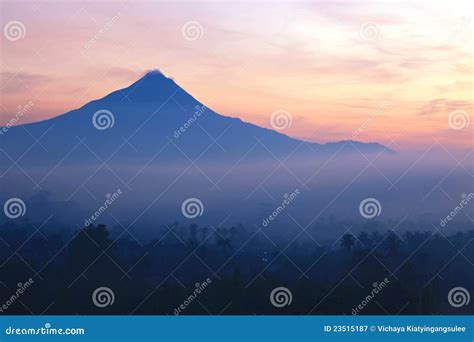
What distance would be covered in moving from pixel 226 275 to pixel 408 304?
3.17 meters

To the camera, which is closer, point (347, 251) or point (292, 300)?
point (292, 300)

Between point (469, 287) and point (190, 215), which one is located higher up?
point (469, 287)

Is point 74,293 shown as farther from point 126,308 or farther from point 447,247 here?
point 447,247

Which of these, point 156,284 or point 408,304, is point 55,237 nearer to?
point 156,284

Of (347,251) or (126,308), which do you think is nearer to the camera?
(126,308)

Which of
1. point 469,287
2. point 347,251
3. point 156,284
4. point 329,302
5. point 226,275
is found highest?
point 469,287

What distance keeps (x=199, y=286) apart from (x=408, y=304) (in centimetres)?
360

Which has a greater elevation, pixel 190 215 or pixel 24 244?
pixel 190 215

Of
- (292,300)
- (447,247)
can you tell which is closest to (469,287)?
(447,247)

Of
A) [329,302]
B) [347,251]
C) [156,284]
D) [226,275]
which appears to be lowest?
[156,284]

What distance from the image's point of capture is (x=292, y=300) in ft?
36.6

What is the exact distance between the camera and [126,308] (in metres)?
11.0

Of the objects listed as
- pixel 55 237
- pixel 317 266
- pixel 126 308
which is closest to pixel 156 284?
pixel 126 308

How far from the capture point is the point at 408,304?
37.5 feet
